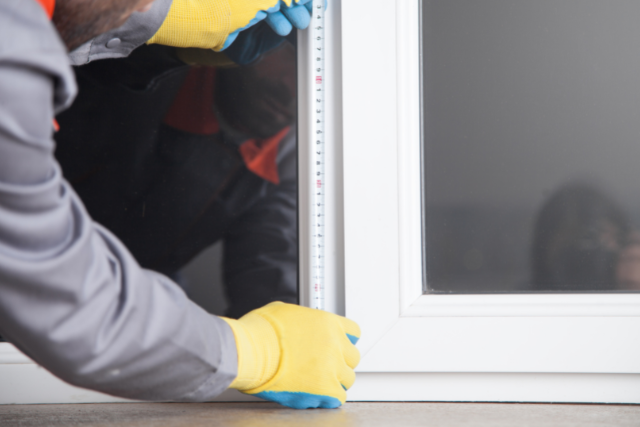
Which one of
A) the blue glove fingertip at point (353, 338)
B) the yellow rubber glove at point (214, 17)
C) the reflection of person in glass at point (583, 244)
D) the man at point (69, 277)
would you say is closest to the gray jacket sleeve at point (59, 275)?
the man at point (69, 277)

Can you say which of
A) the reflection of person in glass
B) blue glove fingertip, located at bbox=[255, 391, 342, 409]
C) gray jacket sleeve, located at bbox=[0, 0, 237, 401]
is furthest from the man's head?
the reflection of person in glass

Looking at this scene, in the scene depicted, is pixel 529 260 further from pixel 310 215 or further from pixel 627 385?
A: pixel 310 215

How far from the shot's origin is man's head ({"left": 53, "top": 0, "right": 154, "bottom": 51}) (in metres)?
0.60

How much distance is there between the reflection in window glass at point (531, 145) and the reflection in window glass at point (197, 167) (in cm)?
34

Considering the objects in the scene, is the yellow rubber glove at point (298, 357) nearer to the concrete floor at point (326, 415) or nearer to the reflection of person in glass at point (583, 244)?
the concrete floor at point (326, 415)

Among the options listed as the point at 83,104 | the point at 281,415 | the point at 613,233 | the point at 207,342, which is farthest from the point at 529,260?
the point at 83,104

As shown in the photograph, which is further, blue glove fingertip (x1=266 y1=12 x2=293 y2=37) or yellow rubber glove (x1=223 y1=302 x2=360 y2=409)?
blue glove fingertip (x1=266 y1=12 x2=293 y2=37)

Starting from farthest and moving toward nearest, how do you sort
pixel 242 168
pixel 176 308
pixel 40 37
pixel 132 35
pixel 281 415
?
pixel 242 168 < pixel 132 35 < pixel 281 415 < pixel 176 308 < pixel 40 37

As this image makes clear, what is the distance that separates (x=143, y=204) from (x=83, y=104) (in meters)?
0.29

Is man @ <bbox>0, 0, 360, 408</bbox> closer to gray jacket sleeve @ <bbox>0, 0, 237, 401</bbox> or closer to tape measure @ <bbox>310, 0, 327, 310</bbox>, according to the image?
gray jacket sleeve @ <bbox>0, 0, 237, 401</bbox>

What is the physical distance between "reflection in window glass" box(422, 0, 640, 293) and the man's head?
62cm

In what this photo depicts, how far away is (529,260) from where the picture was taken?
0.95 meters

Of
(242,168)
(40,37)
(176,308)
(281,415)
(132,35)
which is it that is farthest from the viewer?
(242,168)

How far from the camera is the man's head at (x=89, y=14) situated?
601 mm
